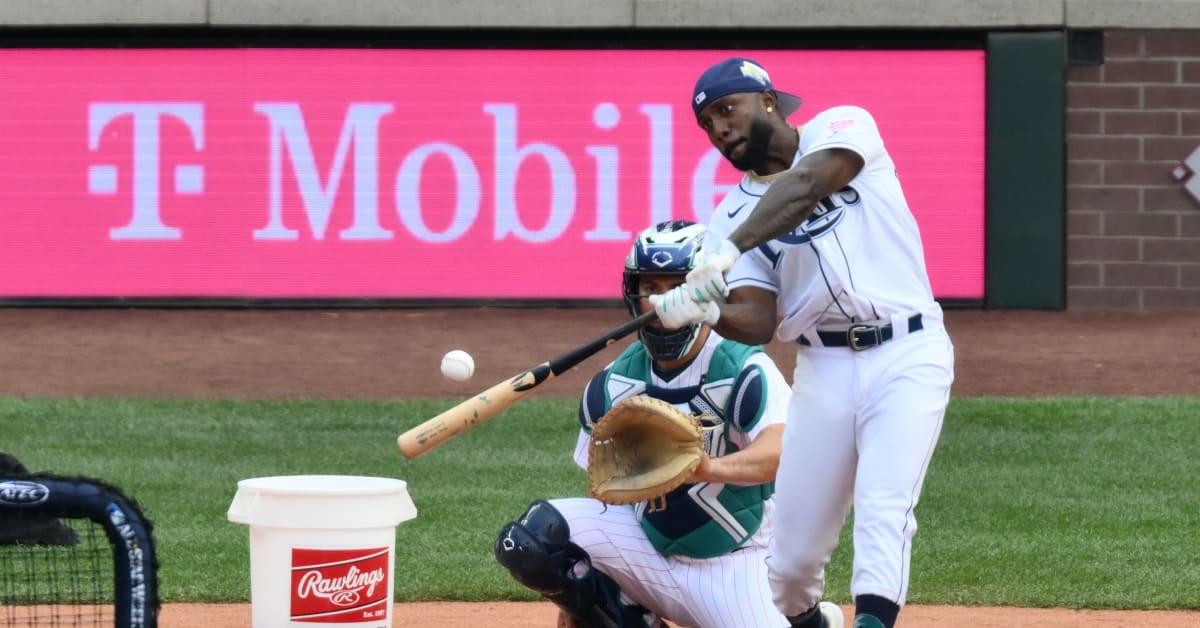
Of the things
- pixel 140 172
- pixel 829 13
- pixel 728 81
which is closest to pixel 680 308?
pixel 728 81

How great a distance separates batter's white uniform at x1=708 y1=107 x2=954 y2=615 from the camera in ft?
15.4

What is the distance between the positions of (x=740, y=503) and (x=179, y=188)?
37.7 feet

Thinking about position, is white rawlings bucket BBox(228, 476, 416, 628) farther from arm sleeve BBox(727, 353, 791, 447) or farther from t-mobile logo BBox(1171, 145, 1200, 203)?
t-mobile logo BBox(1171, 145, 1200, 203)

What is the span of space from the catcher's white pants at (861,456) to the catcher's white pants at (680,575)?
12cm

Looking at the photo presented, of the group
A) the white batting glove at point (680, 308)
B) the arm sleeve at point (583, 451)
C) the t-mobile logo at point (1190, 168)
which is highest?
the t-mobile logo at point (1190, 168)

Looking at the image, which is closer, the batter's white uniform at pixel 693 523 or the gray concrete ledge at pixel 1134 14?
the batter's white uniform at pixel 693 523

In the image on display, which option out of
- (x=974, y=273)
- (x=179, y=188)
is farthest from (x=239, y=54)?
(x=974, y=273)

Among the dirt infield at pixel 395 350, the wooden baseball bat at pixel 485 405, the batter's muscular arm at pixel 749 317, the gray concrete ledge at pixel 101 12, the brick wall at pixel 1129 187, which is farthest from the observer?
the brick wall at pixel 1129 187

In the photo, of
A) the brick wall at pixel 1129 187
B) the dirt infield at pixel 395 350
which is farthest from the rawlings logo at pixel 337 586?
the brick wall at pixel 1129 187

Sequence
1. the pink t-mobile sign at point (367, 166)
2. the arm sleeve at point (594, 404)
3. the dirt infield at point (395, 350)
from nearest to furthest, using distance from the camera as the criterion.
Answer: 1. the arm sleeve at point (594, 404)
2. the dirt infield at point (395, 350)
3. the pink t-mobile sign at point (367, 166)

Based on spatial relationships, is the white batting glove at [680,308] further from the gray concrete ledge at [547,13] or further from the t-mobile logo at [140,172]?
the t-mobile logo at [140,172]

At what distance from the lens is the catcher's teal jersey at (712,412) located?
199 inches

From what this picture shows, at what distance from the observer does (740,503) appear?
17.1 ft

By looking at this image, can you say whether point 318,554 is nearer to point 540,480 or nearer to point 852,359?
point 852,359
